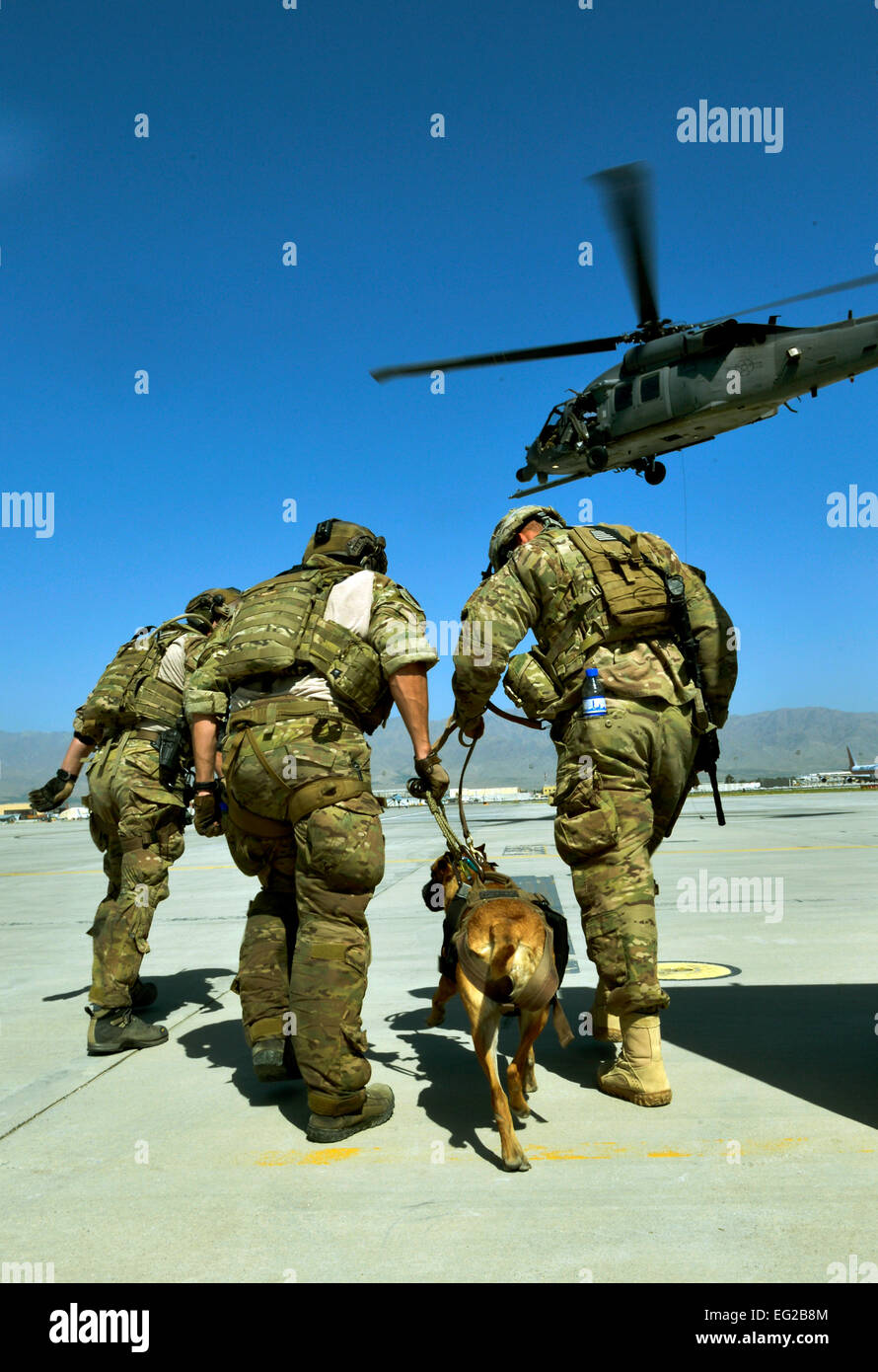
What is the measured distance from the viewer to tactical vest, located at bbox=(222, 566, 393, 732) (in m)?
3.31

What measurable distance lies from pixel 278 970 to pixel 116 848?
169cm

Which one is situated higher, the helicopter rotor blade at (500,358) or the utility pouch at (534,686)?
the helicopter rotor blade at (500,358)

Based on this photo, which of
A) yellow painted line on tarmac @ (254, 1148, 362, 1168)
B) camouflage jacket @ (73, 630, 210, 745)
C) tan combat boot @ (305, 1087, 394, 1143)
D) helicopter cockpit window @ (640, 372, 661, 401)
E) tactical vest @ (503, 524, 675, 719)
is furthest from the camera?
helicopter cockpit window @ (640, 372, 661, 401)

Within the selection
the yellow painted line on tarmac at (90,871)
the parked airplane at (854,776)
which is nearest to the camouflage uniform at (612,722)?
the yellow painted line on tarmac at (90,871)

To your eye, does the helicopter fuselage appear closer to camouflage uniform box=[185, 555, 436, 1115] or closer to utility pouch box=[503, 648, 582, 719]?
utility pouch box=[503, 648, 582, 719]

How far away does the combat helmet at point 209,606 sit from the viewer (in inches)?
195

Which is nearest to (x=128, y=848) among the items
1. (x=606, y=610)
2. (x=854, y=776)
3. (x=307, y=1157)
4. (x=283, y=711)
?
(x=283, y=711)

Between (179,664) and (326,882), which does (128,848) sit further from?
(326,882)

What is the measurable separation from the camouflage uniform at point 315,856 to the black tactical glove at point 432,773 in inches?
7.4

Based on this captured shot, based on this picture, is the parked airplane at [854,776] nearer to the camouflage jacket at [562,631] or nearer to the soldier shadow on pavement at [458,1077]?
the soldier shadow on pavement at [458,1077]

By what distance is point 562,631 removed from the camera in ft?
11.8

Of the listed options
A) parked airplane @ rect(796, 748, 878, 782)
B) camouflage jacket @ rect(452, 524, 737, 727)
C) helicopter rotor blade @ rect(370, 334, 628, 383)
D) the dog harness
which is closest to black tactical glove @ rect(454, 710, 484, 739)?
camouflage jacket @ rect(452, 524, 737, 727)

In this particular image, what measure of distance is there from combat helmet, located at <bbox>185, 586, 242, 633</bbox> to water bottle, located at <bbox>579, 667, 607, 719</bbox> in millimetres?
2246

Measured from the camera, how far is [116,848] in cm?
480
